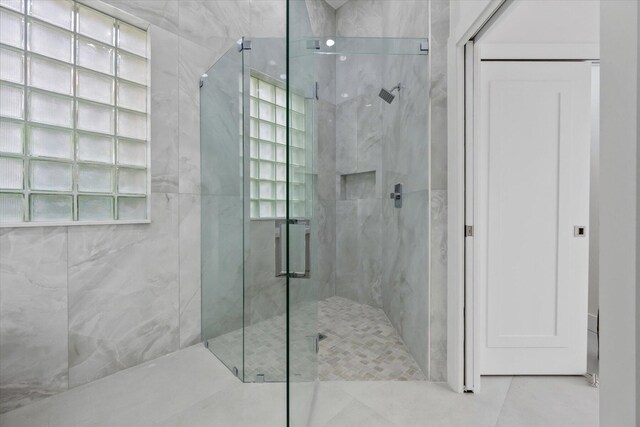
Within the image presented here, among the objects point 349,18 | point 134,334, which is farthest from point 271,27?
point 134,334

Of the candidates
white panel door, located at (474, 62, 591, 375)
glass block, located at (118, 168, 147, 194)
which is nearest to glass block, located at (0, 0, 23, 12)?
glass block, located at (118, 168, 147, 194)

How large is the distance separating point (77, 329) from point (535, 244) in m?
2.58

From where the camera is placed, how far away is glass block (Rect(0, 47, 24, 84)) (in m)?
1.32

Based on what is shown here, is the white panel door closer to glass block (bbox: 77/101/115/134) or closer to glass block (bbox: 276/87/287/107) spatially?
glass block (bbox: 276/87/287/107)

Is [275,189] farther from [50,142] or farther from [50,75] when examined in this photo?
[50,75]

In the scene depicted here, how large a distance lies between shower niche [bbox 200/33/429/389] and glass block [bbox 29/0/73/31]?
73 centimetres

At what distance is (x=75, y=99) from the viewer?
1.54 meters

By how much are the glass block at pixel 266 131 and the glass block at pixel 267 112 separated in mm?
32

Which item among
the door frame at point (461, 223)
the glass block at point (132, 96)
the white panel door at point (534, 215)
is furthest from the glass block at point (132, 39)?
the white panel door at point (534, 215)

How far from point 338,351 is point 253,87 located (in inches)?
68.8

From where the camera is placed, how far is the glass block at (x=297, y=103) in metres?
1.12

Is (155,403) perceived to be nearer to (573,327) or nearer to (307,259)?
(307,259)

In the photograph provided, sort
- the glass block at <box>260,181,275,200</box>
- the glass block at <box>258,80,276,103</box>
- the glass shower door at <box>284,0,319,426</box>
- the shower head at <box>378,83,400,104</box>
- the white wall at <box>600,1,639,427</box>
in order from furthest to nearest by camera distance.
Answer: the shower head at <box>378,83,400,104</box>
the glass block at <box>260,181,275,200</box>
the glass block at <box>258,80,276,103</box>
the glass shower door at <box>284,0,319,426</box>
the white wall at <box>600,1,639,427</box>

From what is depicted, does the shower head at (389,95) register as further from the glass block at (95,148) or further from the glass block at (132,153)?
the glass block at (95,148)
